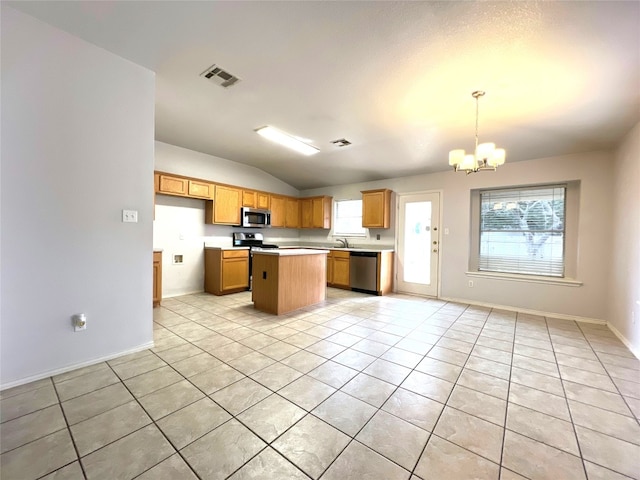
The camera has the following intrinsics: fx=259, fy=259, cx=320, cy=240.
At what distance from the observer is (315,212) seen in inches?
263

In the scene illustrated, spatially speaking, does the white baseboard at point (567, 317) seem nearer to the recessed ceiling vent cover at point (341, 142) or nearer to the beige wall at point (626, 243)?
the beige wall at point (626, 243)

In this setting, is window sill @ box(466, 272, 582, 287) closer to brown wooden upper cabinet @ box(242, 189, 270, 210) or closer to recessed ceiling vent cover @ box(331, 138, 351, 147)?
recessed ceiling vent cover @ box(331, 138, 351, 147)

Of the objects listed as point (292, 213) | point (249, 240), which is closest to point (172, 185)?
point (249, 240)

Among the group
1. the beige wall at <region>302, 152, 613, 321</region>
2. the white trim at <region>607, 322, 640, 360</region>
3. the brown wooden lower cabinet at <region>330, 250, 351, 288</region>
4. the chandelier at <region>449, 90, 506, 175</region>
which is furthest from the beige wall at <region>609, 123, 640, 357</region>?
the brown wooden lower cabinet at <region>330, 250, 351, 288</region>

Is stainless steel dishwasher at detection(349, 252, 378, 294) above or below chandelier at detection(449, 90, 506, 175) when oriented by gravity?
below

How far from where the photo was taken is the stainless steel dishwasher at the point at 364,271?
5.28 meters

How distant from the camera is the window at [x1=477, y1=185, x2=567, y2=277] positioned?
4164 millimetres

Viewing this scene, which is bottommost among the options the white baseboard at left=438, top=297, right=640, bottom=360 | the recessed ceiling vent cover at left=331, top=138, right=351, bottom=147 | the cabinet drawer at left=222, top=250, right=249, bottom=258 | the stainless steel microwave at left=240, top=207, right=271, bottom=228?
the white baseboard at left=438, top=297, right=640, bottom=360

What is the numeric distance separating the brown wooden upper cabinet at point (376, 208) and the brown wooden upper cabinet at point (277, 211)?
2037 mm

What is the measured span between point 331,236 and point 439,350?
440cm

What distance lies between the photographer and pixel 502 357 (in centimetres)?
257

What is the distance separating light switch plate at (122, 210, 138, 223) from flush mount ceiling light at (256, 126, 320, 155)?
213 cm

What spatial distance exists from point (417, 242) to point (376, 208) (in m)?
1.12

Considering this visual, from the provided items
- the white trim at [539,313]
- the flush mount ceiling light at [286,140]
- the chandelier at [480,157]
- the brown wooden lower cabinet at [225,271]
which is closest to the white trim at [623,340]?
the white trim at [539,313]
